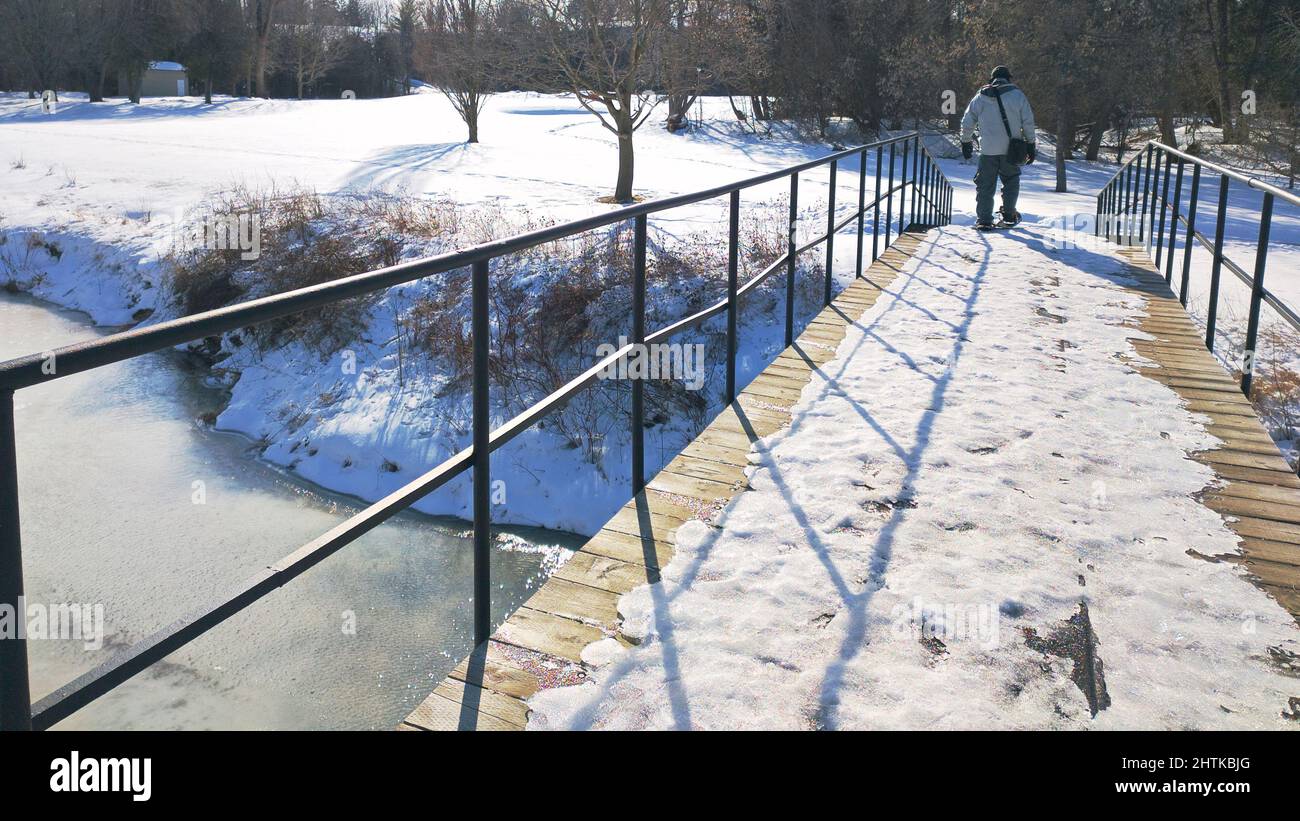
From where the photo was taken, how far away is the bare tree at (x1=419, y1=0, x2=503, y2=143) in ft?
81.6

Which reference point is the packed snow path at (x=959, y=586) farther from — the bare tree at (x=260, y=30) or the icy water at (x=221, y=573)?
the bare tree at (x=260, y=30)

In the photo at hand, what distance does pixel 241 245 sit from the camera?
658 inches

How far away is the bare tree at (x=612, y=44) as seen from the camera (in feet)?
60.8

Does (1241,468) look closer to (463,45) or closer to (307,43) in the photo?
(463,45)

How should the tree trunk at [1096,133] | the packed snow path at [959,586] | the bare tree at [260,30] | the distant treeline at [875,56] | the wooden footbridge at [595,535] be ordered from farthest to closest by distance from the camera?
the bare tree at [260,30]
the tree trunk at [1096,133]
the distant treeline at [875,56]
the packed snow path at [959,586]
the wooden footbridge at [595,535]

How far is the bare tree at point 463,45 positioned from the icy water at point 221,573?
1426 cm

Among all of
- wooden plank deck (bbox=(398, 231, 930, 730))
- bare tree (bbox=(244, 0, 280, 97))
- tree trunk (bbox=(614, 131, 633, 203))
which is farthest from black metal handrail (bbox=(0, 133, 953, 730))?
bare tree (bbox=(244, 0, 280, 97))

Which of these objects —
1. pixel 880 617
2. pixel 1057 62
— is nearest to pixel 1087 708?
pixel 880 617

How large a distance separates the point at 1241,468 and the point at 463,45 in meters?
24.9

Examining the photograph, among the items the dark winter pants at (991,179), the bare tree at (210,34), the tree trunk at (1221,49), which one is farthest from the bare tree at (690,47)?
the bare tree at (210,34)

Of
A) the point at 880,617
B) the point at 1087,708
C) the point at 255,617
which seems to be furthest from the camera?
the point at 255,617

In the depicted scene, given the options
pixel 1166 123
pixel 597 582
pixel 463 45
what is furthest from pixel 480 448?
pixel 1166 123
